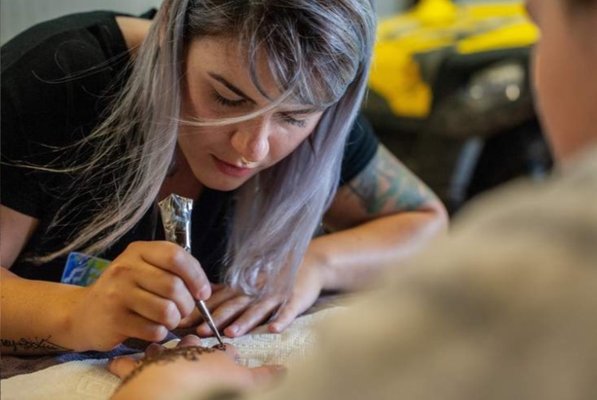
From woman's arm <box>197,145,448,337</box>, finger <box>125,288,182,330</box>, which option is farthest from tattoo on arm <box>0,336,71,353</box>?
woman's arm <box>197,145,448,337</box>

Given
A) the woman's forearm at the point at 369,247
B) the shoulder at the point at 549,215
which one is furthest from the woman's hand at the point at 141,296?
the shoulder at the point at 549,215

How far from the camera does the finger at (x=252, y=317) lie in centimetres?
104

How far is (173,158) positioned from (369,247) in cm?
36

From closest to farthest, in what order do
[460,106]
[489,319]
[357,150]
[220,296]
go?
[489,319], [220,296], [357,150], [460,106]

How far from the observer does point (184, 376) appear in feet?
2.35

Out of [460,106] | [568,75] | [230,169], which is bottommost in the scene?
[460,106]

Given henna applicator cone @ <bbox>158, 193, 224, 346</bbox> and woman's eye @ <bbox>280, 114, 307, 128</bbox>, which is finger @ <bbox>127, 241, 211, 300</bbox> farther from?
woman's eye @ <bbox>280, 114, 307, 128</bbox>

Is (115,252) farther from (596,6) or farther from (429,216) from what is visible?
(596,6)

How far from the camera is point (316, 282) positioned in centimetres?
121

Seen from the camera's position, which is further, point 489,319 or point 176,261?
point 176,261

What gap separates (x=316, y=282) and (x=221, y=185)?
20 cm

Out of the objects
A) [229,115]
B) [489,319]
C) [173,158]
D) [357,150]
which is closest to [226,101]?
[229,115]

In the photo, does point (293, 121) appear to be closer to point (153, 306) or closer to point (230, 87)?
point (230, 87)

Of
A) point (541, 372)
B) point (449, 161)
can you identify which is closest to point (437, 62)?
point (449, 161)
